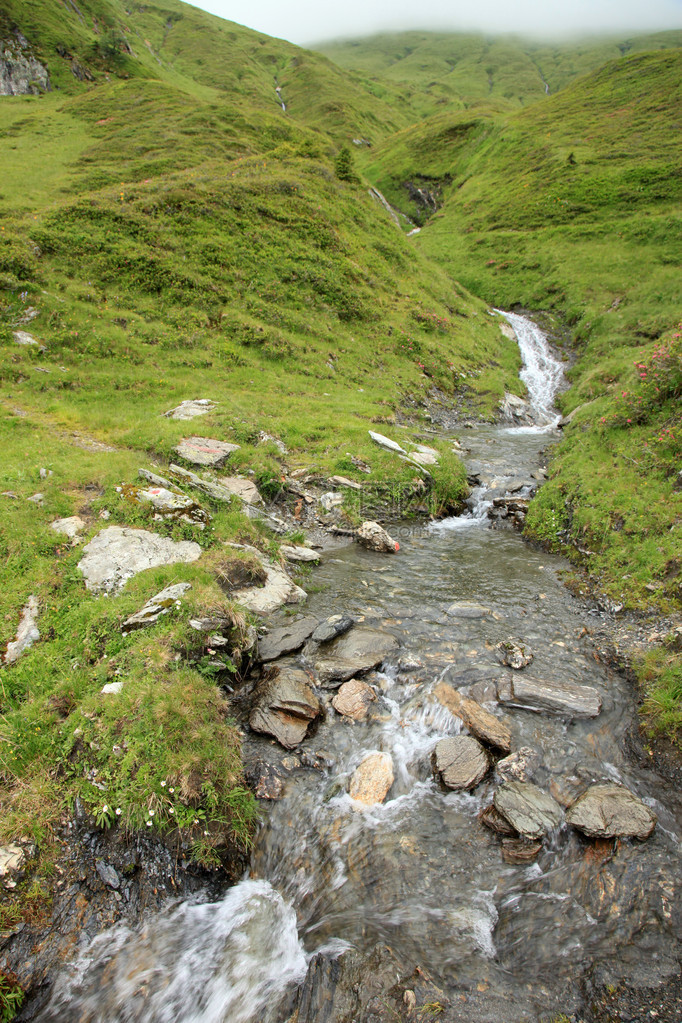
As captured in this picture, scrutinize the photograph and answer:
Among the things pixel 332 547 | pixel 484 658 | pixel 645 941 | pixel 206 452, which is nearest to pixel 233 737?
pixel 484 658

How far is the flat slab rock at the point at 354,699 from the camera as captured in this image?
887cm

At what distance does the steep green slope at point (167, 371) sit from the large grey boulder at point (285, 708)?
658 millimetres

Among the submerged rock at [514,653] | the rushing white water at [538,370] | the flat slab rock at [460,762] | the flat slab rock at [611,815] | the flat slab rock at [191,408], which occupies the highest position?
the rushing white water at [538,370]

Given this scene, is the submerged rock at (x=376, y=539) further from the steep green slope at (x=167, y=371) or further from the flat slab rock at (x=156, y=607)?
the flat slab rock at (x=156, y=607)

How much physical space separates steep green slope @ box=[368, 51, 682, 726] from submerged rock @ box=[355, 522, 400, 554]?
509cm

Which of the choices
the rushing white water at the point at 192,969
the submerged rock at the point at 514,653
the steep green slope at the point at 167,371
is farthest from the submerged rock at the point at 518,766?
the steep green slope at the point at 167,371

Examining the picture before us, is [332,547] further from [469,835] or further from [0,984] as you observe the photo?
[0,984]

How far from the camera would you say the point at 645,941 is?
562 centimetres

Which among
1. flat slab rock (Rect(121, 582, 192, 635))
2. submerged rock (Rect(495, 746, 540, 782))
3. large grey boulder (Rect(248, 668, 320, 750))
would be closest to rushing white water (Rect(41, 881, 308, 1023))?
large grey boulder (Rect(248, 668, 320, 750))

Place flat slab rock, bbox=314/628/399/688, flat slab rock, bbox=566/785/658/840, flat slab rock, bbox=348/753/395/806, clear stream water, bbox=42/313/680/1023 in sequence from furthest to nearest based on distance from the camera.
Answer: flat slab rock, bbox=314/628/399/688, flat slab rock, bbox=348/753/395/806, flat slab rock, bbox=566/785/658/840, clear stream water, bbox=42/313/680/1023

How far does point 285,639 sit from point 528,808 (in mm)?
5606

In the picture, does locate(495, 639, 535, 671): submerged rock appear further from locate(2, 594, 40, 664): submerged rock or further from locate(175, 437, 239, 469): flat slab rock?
locate(175, 437, 239, 469): flat slab rock

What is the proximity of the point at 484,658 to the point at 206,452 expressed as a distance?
11.6 metres

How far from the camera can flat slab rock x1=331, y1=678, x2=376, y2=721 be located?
887cm
